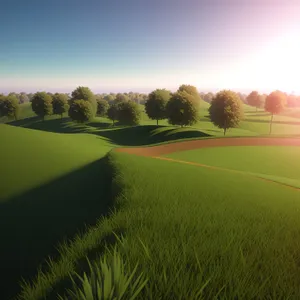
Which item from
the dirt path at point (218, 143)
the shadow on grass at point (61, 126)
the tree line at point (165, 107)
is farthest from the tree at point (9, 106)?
the dirt path at point (218, 143)

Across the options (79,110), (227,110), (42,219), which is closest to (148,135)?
(227,110)

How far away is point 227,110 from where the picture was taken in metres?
46.8

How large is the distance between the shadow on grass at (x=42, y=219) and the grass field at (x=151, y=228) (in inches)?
1.3

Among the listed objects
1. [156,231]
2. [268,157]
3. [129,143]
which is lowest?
[129,143]

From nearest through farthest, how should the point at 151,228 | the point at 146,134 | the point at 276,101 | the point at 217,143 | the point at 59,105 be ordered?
1. the point at 151,228
2. the point at 217,143
3. the point at 146,134
4. the point at 276,101
5. the point at 59,105

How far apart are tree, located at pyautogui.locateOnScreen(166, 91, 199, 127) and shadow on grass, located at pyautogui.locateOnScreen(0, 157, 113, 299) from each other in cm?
4396

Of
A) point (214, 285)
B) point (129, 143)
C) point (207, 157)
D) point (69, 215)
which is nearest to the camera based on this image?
point (214, 285)

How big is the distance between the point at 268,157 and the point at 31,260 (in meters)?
22.5

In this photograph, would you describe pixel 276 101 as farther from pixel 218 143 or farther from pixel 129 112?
pixel 218 143

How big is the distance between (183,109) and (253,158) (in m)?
32.4

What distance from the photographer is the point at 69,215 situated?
8.68m

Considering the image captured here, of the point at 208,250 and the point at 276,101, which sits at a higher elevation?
the point at 276,101

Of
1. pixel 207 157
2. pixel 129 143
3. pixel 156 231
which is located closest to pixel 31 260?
pixel 156 231

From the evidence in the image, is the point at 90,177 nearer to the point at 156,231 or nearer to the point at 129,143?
the point at 156,231
